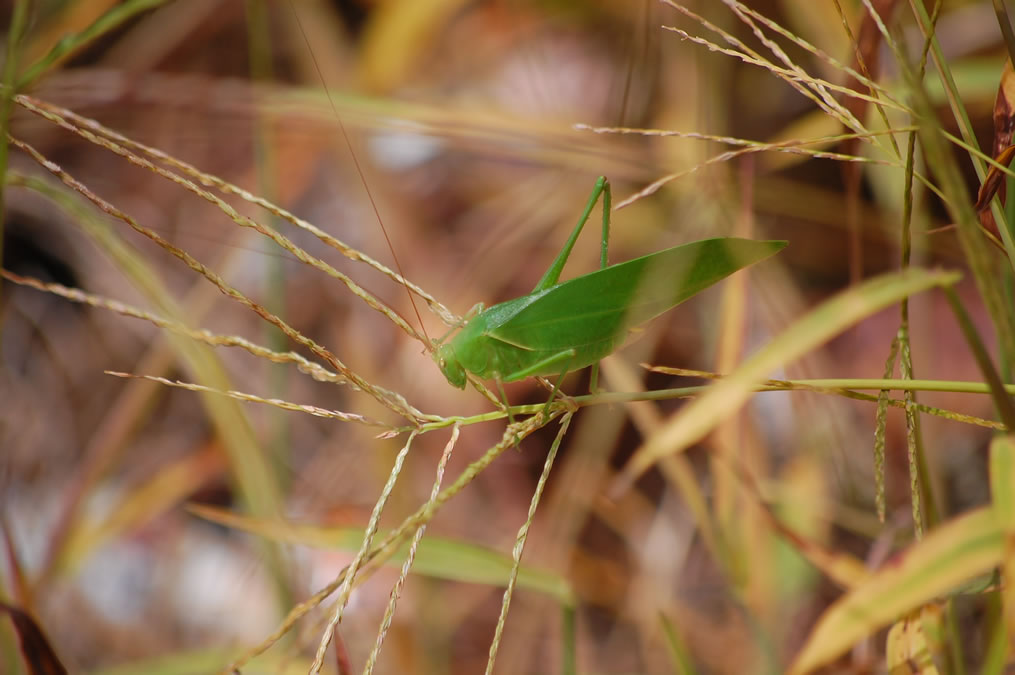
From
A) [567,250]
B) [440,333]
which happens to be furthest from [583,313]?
[440,333]

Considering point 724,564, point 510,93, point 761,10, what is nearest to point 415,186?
point 510,93

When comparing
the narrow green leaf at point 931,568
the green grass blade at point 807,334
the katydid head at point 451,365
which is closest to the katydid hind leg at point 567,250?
the katydid head at point 451,365

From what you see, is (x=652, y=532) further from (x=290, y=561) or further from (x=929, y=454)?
(x=290, y=561)

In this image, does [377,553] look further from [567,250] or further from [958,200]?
[567,250]

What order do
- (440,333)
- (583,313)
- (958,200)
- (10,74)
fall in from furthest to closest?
(440,333)
(583,313)
(10,74)
(958,200)

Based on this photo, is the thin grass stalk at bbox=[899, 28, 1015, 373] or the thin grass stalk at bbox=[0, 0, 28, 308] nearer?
the thin grass stalk at bbox=[899, 28, 1015, 373]

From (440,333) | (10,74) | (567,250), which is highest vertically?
(10,74)

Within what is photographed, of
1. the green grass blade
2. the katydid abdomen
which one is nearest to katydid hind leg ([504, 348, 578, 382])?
the katydid abdomen

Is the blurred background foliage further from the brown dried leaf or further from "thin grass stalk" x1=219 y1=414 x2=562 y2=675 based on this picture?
"thin grass stalk" x1=219 y1=414 x2=562 y2=675
